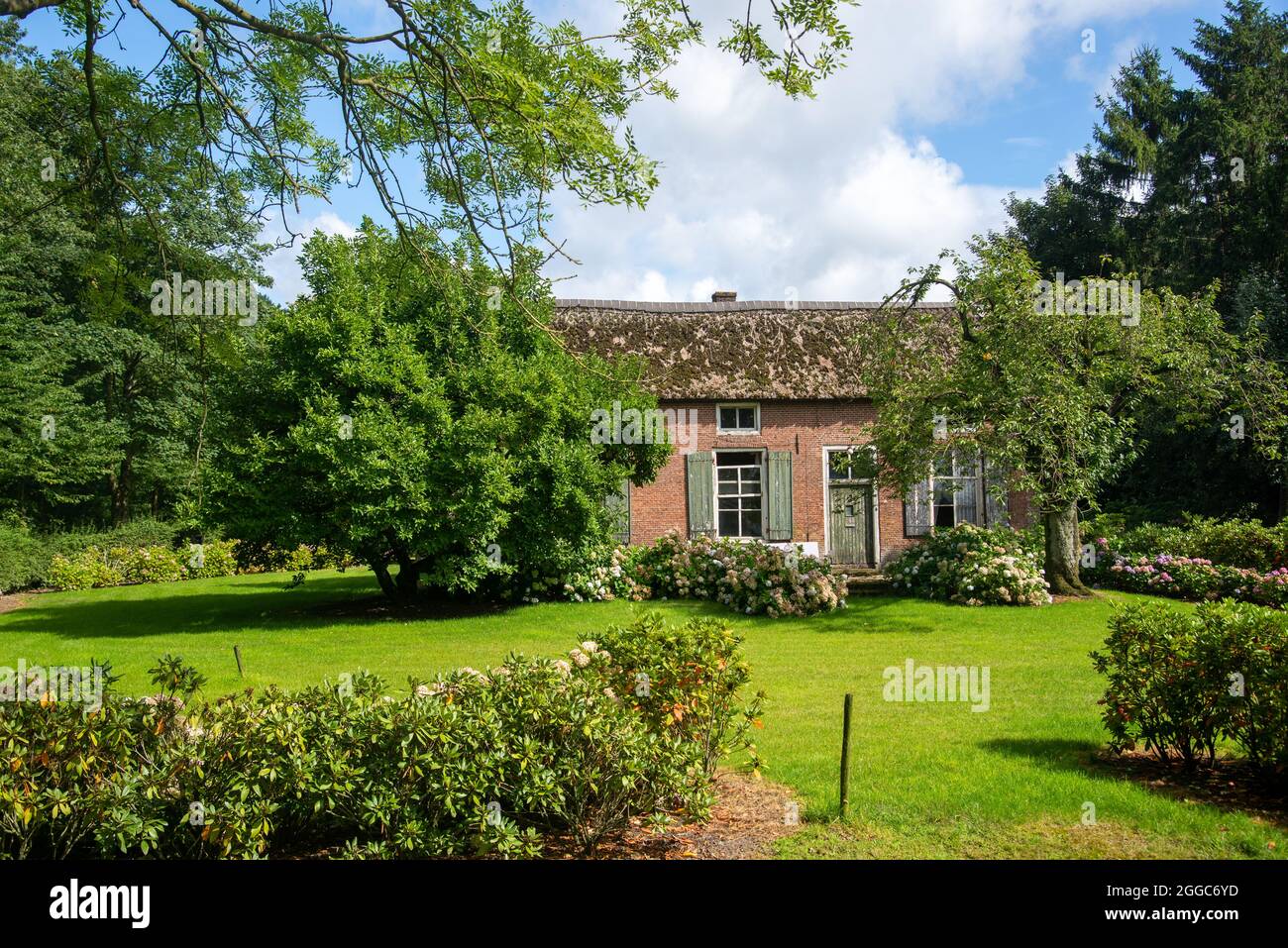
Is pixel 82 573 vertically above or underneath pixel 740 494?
underneath

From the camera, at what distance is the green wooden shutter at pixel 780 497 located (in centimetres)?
2122

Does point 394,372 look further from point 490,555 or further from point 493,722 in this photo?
point 493,722

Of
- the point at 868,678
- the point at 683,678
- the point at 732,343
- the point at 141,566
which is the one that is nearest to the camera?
the point at 683,678

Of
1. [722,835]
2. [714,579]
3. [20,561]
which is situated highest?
[20,561]

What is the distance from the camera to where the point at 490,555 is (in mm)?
15055

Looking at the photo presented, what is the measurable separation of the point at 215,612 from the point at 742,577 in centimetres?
980

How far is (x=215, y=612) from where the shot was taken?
16.4 metres

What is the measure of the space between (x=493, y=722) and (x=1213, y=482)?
24742 mm

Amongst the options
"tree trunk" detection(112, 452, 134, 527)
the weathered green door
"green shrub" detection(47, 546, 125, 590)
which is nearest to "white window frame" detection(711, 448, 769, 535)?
the weathered green door

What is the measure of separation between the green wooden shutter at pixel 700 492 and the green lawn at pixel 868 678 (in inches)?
191

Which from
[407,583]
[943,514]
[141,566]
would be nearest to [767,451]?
[943,514]

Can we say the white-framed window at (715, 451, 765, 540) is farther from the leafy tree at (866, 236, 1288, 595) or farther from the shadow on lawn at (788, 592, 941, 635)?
the leafy tree at (866, 236, 1288, 595)

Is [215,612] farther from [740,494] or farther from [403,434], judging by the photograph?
[740,494]

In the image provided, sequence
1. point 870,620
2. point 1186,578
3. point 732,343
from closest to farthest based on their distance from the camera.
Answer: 1. point 870,620
2. point 1186,578
3. point 732,343
